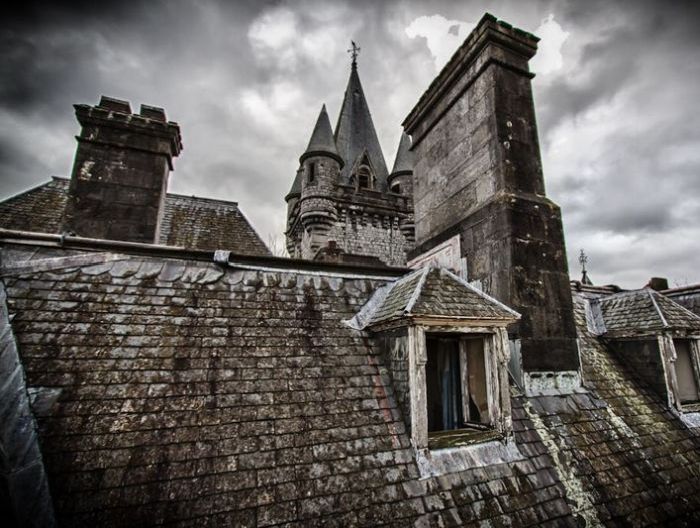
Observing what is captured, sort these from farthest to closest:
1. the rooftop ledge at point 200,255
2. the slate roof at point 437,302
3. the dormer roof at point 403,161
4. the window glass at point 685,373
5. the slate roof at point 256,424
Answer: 1. the dormer roof at point 403,161
2. the window glass at point 685,373
3. the rooftop ledge at point 200,255
4. the slate roof at point 437,302
5. the slate roof at point 256,424

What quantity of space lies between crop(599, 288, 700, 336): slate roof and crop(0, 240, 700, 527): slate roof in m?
1.43

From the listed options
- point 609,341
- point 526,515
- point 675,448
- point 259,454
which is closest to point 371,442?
point 259,454

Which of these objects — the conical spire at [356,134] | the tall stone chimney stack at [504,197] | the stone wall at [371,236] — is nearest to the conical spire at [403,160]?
the conical spire at [356,134]

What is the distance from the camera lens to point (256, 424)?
2.84 m

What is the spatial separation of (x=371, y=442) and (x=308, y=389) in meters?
0.81

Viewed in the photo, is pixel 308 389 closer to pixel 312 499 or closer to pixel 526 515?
pixel 312 499

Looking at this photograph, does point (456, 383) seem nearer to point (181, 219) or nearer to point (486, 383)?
point (486, 383)

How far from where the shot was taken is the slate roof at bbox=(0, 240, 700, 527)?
2.40 m

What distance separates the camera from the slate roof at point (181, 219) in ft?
26.3

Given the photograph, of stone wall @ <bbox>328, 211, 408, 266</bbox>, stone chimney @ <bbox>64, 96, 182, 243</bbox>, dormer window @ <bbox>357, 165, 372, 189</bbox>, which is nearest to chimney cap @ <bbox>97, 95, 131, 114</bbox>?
stone chimney @ <bbox>64, 96, 182, 243</bbox>

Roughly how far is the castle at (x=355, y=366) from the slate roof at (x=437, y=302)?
3 centimetres

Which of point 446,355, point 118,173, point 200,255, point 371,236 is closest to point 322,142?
point 371,236

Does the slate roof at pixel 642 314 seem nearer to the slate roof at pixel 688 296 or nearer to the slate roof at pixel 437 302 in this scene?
the slate roof at pixel 688 296

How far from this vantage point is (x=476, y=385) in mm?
3873
